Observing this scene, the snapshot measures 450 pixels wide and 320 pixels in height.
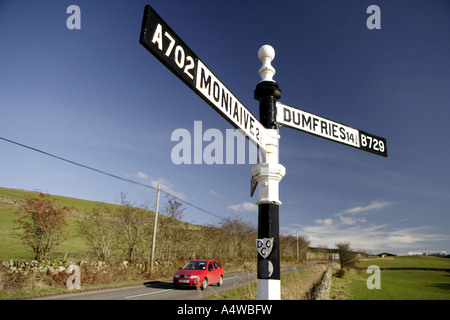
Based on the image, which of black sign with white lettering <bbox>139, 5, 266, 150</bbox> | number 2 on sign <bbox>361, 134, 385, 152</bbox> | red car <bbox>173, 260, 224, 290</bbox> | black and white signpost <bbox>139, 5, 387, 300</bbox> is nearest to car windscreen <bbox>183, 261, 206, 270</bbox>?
red car <bbox>173, 260, 224, 290</bbox>

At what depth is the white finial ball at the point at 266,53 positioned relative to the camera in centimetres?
272

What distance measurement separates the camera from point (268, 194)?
220 cm

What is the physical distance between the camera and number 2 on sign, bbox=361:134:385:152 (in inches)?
A: 129

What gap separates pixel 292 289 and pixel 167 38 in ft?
18.9

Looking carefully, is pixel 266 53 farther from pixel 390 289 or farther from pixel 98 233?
pixel 390 289

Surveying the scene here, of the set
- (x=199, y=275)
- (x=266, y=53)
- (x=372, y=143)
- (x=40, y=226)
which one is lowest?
(x=199, y=275)

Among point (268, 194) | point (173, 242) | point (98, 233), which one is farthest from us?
point (173, 242)

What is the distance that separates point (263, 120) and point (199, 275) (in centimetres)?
1220

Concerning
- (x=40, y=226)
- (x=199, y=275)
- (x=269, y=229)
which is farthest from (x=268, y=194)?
(x=40, y=226)

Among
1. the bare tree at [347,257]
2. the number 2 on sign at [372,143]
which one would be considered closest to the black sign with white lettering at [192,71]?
the number 2 on sign at [372,143]

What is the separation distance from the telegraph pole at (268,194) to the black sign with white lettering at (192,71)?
20 cm
